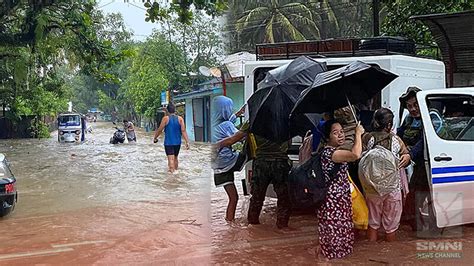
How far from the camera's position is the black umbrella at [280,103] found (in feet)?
19.6

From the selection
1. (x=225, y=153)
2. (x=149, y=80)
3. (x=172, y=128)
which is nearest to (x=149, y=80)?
(x=149, y=80)

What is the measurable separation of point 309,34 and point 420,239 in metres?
26.1

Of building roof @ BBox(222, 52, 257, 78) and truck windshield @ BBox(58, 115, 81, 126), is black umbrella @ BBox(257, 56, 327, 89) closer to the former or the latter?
building roof @ BBox(222, 52, 257, 78)

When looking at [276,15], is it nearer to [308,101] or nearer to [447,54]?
[447,54]

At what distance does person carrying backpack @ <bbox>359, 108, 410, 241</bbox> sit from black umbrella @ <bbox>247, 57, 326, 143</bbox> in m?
0.83

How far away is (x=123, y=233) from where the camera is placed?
6910 millimetres

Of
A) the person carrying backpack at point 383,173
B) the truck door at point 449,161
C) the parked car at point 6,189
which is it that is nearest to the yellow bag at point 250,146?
the person carrying backpack at point 383,173

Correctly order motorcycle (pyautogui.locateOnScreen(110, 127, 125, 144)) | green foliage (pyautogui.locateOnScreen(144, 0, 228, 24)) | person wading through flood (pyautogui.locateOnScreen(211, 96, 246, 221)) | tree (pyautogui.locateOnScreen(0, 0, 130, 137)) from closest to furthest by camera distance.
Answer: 1. person wading through flood (pyautogui.locateOnScreen(211, 96, 246, 221))
2. green foliage (pyautogui.locateOnScreen(144, 0, 228, 24))
3. tree (pyautogui.locateOnScreen(0, 0, 130, 137))
4. motorcycle (pyautogui.locateOnScreen(110, 127, 125, 144))

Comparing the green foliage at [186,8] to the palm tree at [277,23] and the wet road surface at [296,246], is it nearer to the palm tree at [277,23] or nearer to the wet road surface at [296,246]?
the wet road surface at [296,246]

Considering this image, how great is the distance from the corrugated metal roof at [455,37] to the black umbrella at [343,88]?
3.29 meters

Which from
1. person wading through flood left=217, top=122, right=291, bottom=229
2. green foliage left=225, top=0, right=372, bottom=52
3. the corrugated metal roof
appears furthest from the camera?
green foliage left=225, top=0, right=372, bottom=52

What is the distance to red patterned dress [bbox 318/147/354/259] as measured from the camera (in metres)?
5.13

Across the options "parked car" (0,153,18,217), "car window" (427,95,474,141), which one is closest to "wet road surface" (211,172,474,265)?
"car window" (427,95,474,141)

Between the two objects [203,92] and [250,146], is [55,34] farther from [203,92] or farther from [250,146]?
[250,146]
